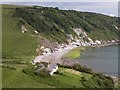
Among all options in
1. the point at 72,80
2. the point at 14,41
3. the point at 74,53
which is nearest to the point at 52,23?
the point at 74,53

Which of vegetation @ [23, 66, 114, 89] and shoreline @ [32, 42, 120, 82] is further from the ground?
shoreline @ [32, 42, 120, 82]

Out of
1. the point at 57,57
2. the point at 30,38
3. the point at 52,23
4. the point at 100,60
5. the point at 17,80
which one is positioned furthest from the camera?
the point at 52,23

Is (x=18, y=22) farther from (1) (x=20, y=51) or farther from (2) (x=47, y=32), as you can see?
(1) (x=20, y=51)

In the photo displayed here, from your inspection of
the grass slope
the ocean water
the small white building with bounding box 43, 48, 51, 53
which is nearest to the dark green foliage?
the ocean water

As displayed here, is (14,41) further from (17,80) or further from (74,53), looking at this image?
(17,80)

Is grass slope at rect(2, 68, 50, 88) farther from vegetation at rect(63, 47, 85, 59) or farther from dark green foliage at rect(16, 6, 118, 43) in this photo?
dark green foliage at rect(16, 6, 118, 43)

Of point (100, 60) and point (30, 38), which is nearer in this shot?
point (100, 60)

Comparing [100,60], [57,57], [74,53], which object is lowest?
[100,60]

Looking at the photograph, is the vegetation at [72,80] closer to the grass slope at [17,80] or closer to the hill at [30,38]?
the hill at [30,38]

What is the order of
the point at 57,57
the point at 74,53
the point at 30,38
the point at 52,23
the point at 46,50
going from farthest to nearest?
the point at 52,23 → the point at 74,53 → the point at 30,38 → the point at 46,50 → the point at 57,57
